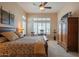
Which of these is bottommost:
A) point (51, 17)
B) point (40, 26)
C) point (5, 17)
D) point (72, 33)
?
point (72, 33)

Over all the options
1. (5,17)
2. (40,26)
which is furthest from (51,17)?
(5,17)

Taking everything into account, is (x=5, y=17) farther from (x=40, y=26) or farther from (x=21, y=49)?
(x=40, y=26)

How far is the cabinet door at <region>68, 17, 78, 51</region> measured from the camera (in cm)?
482

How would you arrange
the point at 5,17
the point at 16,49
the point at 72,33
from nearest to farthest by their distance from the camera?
the point at 16,49 → the point at 5,17 → the point at 72,33

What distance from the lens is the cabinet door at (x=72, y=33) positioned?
482 cm

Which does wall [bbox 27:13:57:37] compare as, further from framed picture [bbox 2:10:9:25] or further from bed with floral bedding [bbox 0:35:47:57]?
bed with floral bedding [bbox 0:35:47:57]

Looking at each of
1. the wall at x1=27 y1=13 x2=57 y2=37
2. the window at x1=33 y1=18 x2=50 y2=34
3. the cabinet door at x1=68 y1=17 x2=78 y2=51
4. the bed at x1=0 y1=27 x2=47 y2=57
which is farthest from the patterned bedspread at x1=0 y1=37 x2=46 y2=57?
the wall at x1=27 y1=13 x2=57 y2=37

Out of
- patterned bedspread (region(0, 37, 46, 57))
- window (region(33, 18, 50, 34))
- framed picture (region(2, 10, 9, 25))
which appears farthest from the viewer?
window (region(33, 18, 50, 34))

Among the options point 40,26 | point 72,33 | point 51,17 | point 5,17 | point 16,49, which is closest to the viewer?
point 16,49

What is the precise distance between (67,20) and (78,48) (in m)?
1.13

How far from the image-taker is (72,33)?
191 inches

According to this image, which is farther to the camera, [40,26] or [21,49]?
[40,26]

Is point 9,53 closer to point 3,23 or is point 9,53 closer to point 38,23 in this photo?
point 3,23

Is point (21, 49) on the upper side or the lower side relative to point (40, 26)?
lower
